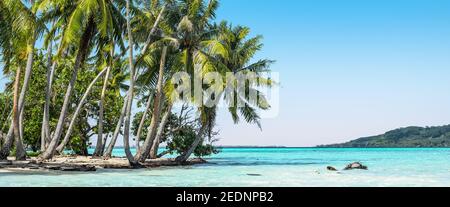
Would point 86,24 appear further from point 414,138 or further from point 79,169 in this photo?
point 414,138

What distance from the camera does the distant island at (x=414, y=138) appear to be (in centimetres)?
12444

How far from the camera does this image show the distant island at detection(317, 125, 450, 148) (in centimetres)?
12444

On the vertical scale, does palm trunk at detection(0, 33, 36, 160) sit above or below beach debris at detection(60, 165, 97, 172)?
above

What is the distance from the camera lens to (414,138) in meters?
130

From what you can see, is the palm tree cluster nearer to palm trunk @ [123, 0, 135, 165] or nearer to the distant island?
palm trunk @ [123, 0, 135, 165]

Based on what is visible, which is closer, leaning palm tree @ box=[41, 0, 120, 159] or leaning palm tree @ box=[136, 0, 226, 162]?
leaning palm tree @ box=[41, 0, 120, 159]

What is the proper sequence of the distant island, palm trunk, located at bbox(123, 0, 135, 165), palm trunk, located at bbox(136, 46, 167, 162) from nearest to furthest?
1. palm trunk, located at bbox(123, 0, 135, 165)
2. palm trunk, located at bbox(136, 46, 167, 162)
3. the distant island

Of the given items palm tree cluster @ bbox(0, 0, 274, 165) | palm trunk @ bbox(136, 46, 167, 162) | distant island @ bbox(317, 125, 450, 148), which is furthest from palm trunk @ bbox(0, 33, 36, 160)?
distant island @ bbox(317, 125, 450, 148)

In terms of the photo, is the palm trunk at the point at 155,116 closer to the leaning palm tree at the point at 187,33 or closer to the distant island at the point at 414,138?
the leaning palm tree at the point at 187,33

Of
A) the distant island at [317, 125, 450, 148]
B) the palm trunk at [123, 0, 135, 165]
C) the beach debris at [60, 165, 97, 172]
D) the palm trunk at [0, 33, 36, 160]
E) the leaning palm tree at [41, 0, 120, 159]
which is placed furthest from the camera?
the distant island at [317, 125, 450, 148]

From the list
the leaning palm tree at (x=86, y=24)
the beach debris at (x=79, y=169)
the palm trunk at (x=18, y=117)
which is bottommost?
the beach debris at (x=79, y=169)

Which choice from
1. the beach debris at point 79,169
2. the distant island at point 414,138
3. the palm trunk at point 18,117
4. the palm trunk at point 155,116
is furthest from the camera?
the distant island at point 414,138

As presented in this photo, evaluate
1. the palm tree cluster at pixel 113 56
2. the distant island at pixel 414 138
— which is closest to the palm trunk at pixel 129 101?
the palm tree cluster at pixel 113 56
